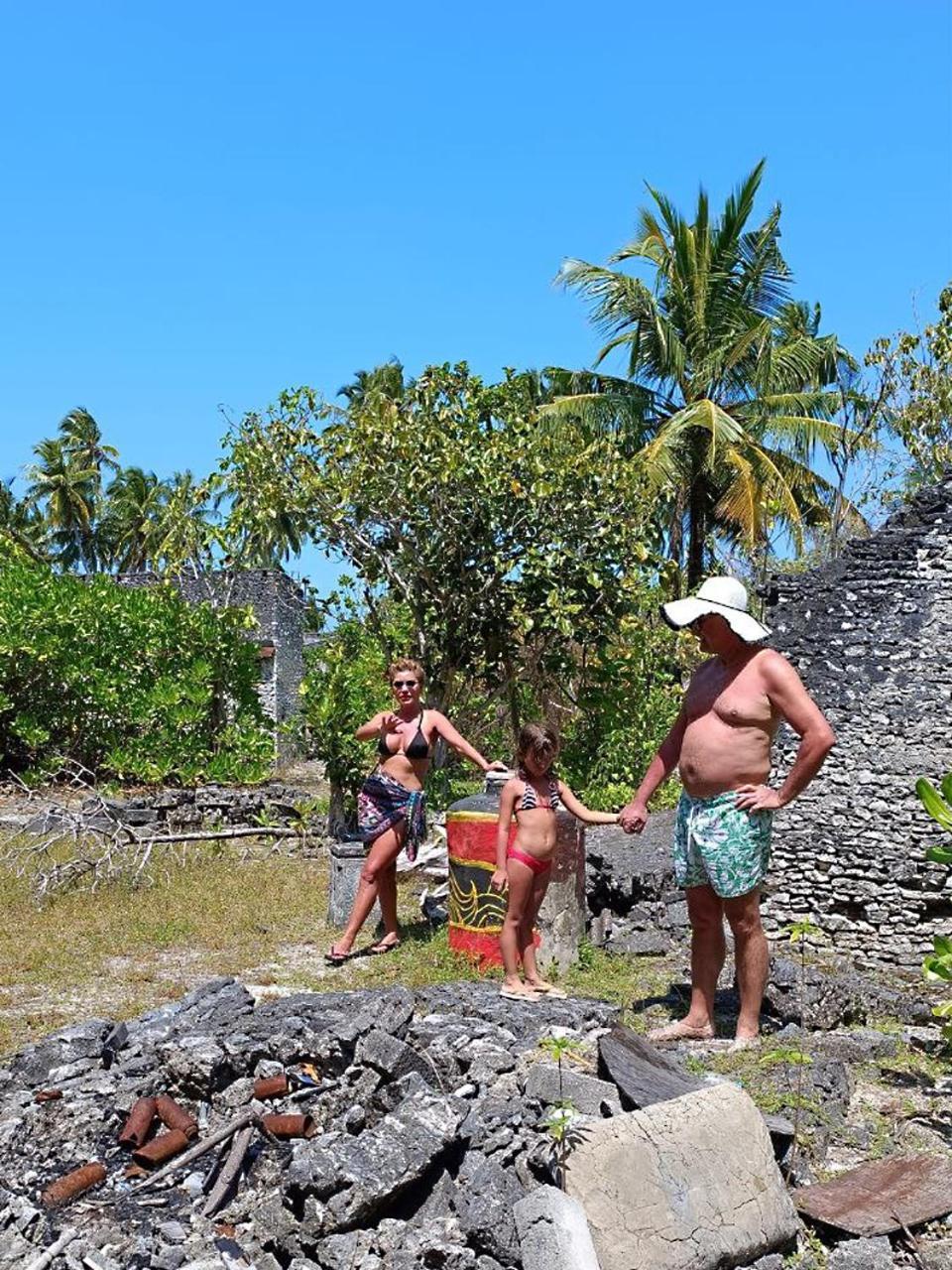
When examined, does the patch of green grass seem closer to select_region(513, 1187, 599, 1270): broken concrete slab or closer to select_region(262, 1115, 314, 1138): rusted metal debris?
select_region(262, 1115, 314, 1138): rusted metal debris

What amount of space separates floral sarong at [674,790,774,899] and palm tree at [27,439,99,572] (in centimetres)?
4231

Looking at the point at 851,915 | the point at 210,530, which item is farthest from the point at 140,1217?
the point at 210,530

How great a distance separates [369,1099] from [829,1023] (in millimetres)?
2345

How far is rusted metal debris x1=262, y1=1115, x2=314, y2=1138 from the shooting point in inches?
168

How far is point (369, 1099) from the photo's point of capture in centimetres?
430

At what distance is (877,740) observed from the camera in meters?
7.67

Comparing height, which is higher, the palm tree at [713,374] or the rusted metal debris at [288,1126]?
the palm tree at [713,374]

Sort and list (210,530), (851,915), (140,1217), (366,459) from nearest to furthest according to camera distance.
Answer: (140,1217) → (851,915) → (366,459) → (210,530)

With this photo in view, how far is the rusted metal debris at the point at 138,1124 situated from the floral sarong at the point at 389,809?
2865mm

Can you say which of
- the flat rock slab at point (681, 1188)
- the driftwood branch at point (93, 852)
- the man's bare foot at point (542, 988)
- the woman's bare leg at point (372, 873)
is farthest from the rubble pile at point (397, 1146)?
the driftwood branch at point (93, 852)

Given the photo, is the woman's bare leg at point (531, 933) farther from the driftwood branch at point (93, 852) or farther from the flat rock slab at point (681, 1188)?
the driftwood branch at point (93, 852)

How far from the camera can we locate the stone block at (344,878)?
823 centimetres

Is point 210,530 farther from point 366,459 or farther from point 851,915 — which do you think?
point 851,915

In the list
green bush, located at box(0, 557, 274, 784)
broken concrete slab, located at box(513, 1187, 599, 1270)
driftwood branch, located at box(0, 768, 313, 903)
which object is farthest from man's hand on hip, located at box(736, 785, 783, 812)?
green bush, located at box(0, 557, 274, 784)
